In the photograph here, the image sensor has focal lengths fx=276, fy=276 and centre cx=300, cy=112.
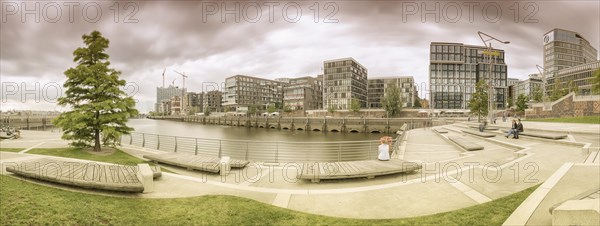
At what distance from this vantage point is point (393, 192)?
7715mm

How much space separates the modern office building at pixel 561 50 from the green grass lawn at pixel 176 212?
155455mm

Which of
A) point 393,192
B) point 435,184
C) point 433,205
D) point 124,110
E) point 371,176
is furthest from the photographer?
point 124,110

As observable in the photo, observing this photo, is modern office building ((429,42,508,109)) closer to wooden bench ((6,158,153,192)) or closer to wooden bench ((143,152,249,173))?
wooden bench ((143,152,249,173))

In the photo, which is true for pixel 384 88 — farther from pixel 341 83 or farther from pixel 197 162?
pixel 197 162

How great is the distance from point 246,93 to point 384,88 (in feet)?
229

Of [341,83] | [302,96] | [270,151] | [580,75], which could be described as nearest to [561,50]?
[580,75]

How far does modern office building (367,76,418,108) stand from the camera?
5192 inches

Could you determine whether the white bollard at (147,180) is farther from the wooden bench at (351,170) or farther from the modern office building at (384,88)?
the modern office building at (384,88)

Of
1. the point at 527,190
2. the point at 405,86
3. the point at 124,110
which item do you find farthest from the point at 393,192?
the point at 405,86

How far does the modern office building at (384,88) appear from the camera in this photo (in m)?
132

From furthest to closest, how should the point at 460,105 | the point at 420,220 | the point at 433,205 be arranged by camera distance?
1. the point at 460,105
2. the point at 433,205
3. the point at 420,220

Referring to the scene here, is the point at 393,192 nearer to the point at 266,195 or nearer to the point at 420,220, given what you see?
the point at 420,220

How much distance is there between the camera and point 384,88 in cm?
13488

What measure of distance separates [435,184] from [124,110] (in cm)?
1718
